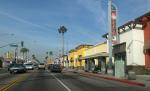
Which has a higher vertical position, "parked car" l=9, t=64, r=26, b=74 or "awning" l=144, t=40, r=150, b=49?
"awning" l=144, t=40, r=150, b=49

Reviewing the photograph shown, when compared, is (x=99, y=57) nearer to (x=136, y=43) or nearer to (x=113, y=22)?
(x=136, y=43)

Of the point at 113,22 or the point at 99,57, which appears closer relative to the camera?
the point at 113,22

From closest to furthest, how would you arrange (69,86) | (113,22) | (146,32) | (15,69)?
(69,86) → (113,22) → (146,32) → (15,69)

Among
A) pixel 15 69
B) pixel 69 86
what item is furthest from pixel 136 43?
pixel 69 86

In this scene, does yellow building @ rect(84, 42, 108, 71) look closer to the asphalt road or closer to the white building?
the white building

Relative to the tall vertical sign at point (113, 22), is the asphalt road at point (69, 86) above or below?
below

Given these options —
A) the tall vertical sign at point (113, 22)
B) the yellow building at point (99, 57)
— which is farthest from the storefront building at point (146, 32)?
the yellow building at point (99, 57)

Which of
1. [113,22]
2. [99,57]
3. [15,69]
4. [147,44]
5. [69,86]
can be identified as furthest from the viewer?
[99,57]

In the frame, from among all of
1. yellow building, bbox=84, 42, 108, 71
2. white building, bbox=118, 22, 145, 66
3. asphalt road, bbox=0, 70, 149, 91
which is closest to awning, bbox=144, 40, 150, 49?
A: white building, bbox=118, 22, 145, 66

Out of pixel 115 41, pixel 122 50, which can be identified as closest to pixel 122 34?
pixel 122 50

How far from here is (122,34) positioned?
189ft

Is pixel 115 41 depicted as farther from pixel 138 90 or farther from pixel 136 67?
pixel 138 90

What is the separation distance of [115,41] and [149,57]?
5.71m

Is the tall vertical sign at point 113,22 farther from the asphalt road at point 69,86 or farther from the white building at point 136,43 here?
the asphalt road at point 69,86
